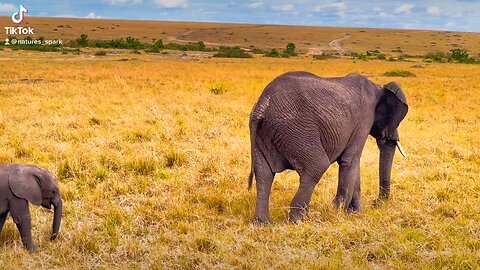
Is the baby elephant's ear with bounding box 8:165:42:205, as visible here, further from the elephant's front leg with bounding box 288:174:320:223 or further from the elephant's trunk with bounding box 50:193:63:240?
the elephant's front leg with bounding box 288:174:320:223

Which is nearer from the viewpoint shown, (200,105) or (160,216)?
(160,216)

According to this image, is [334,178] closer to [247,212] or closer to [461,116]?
[247,212]

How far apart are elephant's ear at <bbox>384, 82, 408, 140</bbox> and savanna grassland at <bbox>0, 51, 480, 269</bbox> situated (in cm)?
119

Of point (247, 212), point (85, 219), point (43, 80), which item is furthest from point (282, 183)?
point (43, 80)

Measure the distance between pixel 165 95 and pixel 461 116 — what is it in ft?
34.6

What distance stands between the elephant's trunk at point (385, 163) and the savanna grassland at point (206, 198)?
0.17m

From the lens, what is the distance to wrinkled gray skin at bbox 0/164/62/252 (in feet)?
16.2

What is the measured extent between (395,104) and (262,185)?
2.11 meters

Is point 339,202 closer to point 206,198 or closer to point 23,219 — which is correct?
point 206,198

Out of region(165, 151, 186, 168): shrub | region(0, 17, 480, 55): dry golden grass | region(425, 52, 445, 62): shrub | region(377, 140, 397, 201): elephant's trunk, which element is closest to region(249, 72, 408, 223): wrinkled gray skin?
region(377, 140, 397, 201): elephant's trunk

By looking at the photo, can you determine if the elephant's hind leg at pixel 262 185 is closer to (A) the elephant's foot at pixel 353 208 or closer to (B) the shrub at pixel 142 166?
(A) the elephant's foot at pixel 353 208

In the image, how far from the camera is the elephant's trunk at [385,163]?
718cm

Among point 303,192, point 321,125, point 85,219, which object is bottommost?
point 85,219

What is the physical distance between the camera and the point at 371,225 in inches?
239
